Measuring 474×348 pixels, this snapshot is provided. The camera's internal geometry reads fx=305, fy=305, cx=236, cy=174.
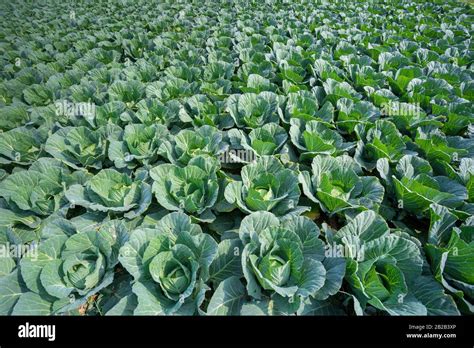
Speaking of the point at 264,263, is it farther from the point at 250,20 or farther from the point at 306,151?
the point at 250,20

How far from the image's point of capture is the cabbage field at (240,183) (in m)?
2.32

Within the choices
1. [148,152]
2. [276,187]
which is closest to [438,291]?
[276,187]

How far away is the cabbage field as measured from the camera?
2318 millimetres

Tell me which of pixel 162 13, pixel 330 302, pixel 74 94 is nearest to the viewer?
pixel 330 302

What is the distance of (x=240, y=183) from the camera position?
2.98 meters

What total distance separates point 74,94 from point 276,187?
3.49 meters

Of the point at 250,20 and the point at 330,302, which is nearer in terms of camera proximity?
the point at 330,302

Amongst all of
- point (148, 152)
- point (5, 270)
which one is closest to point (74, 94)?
point (148, 152)

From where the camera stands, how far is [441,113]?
13.4 ft

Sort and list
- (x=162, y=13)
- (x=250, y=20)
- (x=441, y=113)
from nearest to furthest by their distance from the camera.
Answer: (x=441, y=113) → (x=250, y=20) → (x=162, y=13)

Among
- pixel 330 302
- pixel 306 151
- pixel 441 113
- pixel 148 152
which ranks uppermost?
pixel 441 113
